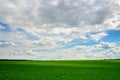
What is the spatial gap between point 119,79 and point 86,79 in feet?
15.1

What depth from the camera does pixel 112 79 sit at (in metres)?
31.6

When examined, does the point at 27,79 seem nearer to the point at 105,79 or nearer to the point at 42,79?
the point at 42,79

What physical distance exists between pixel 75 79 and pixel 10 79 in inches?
355

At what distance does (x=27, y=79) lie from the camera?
30828 mm

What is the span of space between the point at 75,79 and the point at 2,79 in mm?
10103

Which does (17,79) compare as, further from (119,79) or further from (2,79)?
(119,79)

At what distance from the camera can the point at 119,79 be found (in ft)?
103

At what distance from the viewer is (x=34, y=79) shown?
30828mm

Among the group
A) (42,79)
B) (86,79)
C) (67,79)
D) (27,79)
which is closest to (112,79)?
(86,79)

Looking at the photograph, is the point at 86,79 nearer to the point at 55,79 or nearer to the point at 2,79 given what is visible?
the point at 55,79

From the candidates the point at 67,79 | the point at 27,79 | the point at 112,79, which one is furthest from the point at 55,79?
the point at 112,79

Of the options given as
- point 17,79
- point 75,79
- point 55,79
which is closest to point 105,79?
point 75,79

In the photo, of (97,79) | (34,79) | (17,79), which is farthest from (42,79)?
(97,79)

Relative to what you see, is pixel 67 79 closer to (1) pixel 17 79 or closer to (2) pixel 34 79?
(2) pixel 34 79
